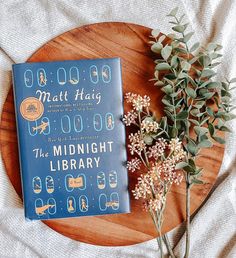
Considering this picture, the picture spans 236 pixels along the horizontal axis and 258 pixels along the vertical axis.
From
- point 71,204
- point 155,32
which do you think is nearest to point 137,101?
point 155,32

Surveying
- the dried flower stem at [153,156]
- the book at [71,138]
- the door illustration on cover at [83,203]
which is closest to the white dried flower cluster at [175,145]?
the dried flower stem at [153,156]

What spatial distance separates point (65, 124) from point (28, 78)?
0.37 ft

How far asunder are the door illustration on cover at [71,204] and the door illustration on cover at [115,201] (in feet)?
0.25

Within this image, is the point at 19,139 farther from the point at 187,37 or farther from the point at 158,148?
the point at 187,37

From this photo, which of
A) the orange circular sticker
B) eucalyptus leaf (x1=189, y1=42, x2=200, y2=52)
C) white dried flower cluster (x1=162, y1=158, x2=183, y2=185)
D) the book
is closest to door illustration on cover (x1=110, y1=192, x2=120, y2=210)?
the book

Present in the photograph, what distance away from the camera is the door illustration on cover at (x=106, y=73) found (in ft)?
2.82

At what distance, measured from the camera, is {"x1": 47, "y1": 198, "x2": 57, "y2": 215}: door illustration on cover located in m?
0.88

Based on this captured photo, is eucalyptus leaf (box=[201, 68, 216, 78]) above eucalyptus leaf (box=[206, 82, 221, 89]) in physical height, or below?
above

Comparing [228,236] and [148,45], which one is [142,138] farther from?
[228,236]

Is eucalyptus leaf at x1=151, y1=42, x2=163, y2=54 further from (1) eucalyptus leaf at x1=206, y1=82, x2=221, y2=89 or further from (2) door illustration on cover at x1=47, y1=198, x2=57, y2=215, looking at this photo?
(2) door illustration on cover at x1=47, y1=198, x2=57, y2=215

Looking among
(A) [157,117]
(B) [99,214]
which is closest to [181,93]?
(A) [157,117]

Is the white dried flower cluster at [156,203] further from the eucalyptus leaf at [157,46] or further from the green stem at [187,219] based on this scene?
the eucalyptus leaf at [157,46]

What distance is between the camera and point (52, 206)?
879 millimetres

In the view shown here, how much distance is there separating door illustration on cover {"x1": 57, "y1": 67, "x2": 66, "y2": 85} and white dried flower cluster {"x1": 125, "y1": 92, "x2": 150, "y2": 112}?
13cm
